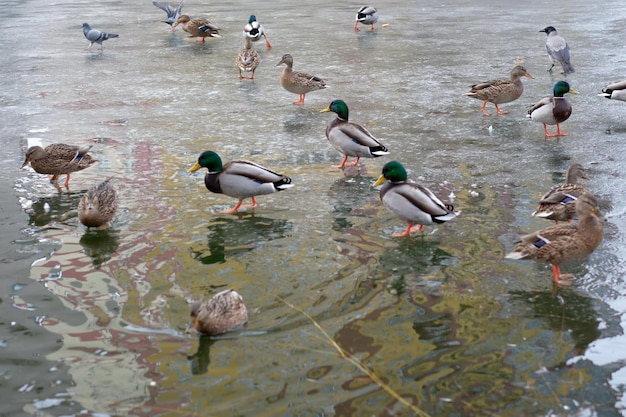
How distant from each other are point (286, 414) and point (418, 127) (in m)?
6.20

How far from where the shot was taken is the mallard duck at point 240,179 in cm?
755

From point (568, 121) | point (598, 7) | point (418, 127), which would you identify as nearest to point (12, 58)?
point (418, 127)

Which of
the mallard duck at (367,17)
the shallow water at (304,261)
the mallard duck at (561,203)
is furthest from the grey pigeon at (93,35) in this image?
the mallard duck at (561,203)

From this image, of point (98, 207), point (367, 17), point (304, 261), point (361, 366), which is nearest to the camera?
point (361, 366)

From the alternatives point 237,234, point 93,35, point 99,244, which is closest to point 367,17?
point 93,35

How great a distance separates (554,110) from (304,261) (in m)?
4.42

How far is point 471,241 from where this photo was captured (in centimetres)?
671

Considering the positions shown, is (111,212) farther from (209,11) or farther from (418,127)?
(209,11)

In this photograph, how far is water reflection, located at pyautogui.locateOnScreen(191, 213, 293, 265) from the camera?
6.62 metres

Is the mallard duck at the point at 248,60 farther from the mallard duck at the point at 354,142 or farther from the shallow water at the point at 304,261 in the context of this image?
the mallard duck at the point at 354,142

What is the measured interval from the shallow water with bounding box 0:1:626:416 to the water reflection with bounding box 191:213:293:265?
0.03 metres

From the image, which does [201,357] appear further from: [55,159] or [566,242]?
[55,159]

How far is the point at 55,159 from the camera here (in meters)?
8.32

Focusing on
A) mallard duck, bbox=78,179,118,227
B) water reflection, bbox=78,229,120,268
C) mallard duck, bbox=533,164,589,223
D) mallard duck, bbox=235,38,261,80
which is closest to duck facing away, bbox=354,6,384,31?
mallard duck, bbox=235,38,261,80
